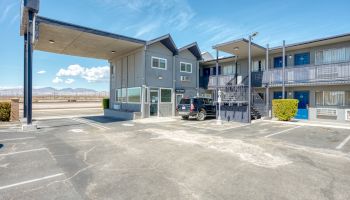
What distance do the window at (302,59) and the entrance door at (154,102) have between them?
13.4 m

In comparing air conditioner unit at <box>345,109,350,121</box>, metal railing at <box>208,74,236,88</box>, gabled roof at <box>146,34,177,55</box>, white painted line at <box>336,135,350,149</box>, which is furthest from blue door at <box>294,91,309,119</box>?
gabled roof at <box>146,34,177,55</box>

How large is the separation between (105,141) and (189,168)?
491cm

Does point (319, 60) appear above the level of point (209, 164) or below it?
above

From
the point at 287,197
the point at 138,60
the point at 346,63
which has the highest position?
the point at 138,60

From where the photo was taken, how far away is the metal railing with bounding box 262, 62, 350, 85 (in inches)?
557

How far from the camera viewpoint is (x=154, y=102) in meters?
18.7

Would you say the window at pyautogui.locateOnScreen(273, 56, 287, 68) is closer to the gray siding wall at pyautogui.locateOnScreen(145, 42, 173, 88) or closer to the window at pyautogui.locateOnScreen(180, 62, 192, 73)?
the window at pyautogui.locateOnScreen(180, 62, 192, 73)

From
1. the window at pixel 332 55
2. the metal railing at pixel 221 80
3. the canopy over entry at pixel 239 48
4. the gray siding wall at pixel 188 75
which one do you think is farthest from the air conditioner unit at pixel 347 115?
the gray siding wall at pixel 188 75

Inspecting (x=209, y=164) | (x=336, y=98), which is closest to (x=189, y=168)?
(x=209, y=164)

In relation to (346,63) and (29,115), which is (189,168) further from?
(346,63)

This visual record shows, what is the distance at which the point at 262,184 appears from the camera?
14.5 feet

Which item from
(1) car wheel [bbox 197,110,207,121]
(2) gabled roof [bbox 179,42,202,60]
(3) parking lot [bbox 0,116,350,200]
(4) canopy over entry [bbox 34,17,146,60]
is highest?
(2) gabled roof [bbox 179,42,202,60]

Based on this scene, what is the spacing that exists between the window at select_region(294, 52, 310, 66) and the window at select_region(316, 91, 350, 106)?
2985mm

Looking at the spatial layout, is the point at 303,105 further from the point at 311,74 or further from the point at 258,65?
the point at 258,65
